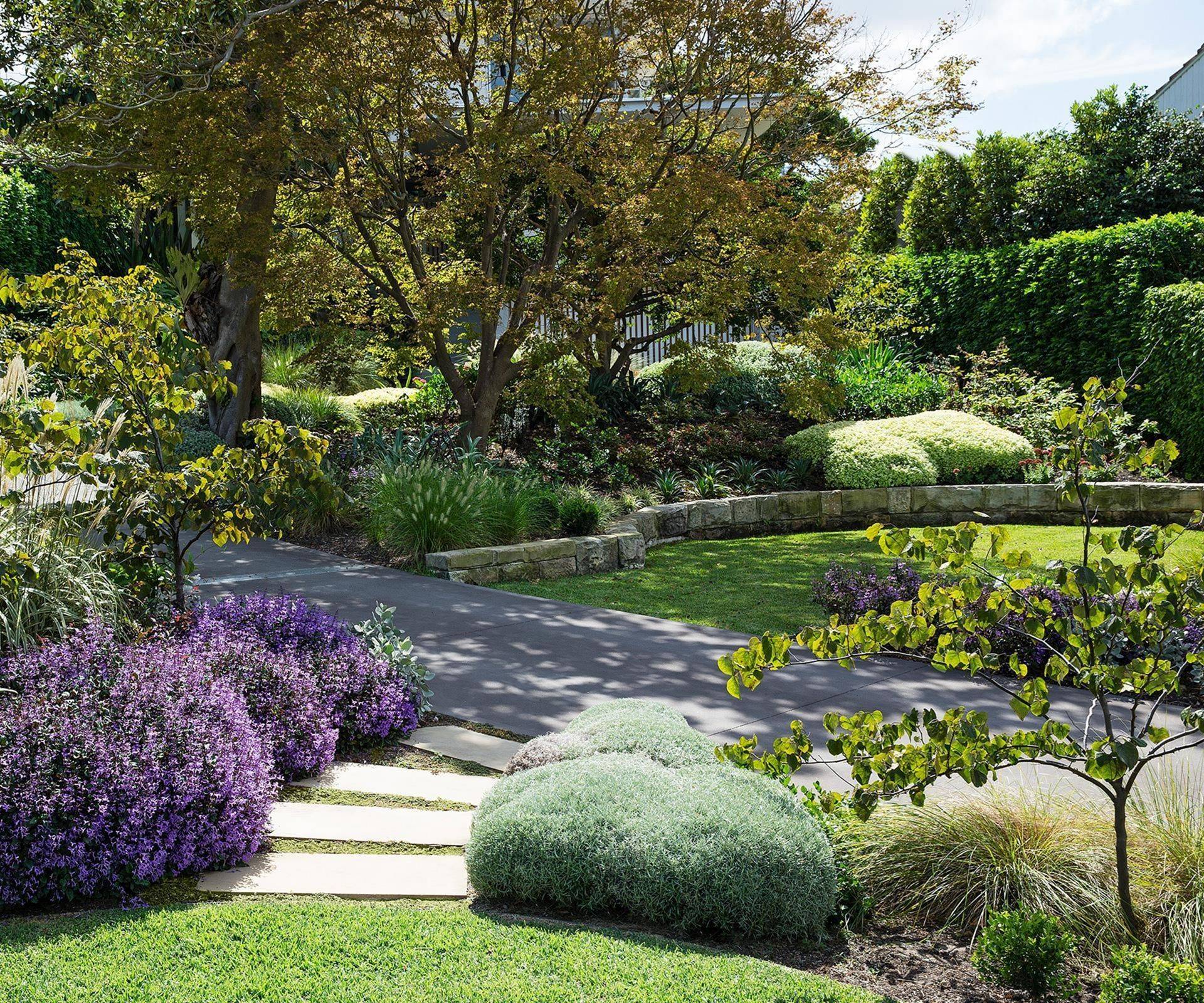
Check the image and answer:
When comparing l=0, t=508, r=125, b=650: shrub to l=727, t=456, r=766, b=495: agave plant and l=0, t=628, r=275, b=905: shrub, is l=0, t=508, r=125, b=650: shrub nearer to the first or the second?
l=0, t=628, r=275, b=905: shrub

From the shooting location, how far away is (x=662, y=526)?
11.2 metres

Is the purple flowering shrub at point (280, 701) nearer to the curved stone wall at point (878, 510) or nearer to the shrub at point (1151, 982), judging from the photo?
the shrub at point (1151, 982)

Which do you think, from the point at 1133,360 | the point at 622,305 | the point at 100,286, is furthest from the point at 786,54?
the point at 100,286

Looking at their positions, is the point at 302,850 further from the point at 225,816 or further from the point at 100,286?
the point at 100,286

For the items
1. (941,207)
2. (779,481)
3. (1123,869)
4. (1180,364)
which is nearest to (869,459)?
(779,481)

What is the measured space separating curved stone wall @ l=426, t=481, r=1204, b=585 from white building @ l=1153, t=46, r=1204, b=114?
10.3 metres

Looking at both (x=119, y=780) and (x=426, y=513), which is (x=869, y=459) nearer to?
(x=426, y=513)

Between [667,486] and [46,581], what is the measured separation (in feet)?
25.5

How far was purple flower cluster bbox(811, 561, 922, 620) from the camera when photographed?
7.12 metres

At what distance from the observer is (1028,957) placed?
9.04 ft

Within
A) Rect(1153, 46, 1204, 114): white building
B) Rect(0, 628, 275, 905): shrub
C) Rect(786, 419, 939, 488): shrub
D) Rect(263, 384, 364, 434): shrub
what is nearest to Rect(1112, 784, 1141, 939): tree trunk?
Rect(0, 628, 275, 905): shrub

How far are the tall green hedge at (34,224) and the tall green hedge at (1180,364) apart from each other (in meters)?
15.0

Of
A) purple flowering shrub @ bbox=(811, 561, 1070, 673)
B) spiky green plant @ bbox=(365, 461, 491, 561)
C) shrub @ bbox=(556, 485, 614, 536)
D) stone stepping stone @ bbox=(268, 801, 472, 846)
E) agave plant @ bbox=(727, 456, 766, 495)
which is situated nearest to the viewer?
stone stepping stone @ bbox=(268, 801, 472, 846)

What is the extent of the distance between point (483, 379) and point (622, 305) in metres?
1.84
